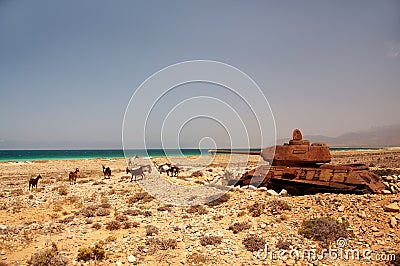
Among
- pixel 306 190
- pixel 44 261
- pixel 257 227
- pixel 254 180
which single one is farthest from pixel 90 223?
pixel 306 190

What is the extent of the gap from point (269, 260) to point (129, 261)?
368 cm

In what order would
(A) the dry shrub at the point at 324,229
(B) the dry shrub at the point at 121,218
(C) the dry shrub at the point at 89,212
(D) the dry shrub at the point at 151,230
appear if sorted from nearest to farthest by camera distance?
(A) the dry shrub at the point at 324,229 < (D) the dry shrub at the point at 151,230 < (B) the dry shrub at the point at 121,218 < (C) the dry shrub at the point at 89,212

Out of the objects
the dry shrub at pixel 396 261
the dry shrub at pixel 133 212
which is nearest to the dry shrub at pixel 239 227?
the dry shrub at pixel 396 261

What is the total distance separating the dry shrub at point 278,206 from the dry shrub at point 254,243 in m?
2.32

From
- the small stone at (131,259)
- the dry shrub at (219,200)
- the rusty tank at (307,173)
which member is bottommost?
the small stone at (131,259)

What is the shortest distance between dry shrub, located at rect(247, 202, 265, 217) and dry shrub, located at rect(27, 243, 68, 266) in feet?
21.2

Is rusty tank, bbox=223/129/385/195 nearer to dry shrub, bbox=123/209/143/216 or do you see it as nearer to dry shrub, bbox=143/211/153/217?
dry shrub, bbox=143/211/153/217

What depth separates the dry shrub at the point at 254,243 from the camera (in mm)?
7621

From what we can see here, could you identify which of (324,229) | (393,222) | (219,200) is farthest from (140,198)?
(393,222)

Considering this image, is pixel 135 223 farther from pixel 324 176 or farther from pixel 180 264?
pixel 324 176

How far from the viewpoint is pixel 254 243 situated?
307 inches

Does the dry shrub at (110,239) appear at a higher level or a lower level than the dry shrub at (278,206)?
lower

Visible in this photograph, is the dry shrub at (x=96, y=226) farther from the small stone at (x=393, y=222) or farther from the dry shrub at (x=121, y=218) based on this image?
the small stone at (x=393, y=222)

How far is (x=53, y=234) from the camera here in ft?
30.0
